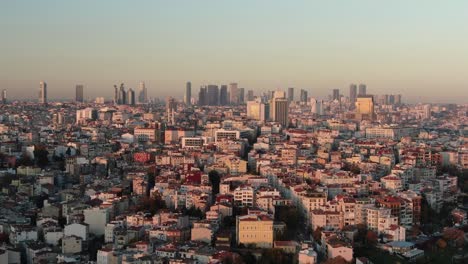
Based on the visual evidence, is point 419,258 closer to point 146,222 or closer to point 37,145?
point 146,222

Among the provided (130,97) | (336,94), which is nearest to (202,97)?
(130,97)

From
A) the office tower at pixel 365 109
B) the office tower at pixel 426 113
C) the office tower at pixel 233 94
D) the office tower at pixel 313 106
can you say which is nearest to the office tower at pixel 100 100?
the office tower at pixel 233 94

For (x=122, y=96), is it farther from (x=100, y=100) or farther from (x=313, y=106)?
(x=313, y=106)

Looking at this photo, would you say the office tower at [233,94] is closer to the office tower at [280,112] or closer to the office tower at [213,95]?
the office tower at [213,95]

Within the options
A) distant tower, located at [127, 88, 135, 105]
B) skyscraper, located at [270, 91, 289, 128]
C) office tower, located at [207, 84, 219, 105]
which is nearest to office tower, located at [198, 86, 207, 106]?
office tower, located at [207, 84, 219, 105]

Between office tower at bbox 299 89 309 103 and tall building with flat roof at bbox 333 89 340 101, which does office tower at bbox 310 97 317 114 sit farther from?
tall building with flat roof at bbox 333 89 340 101
